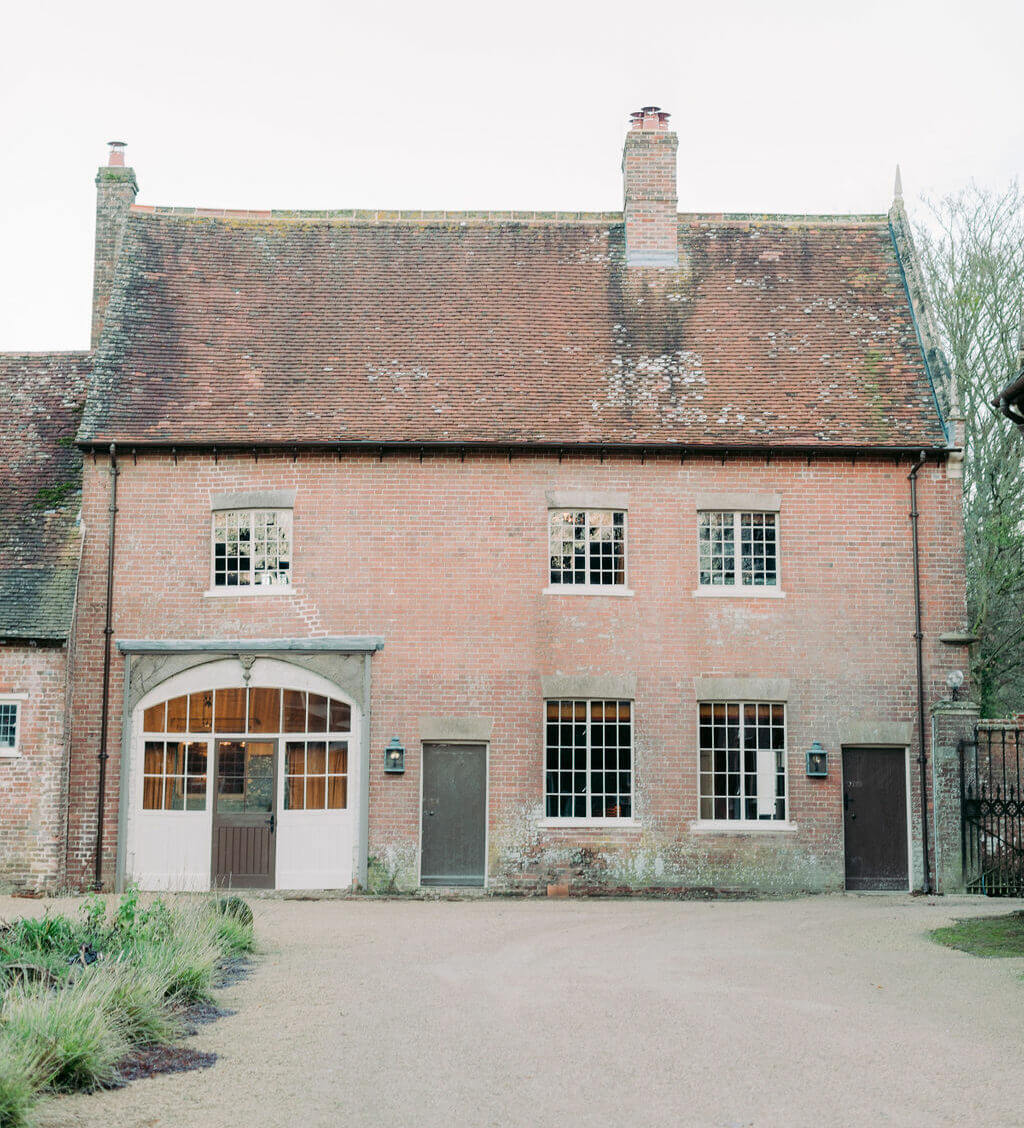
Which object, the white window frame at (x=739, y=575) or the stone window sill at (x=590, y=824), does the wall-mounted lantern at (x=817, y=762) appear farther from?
the stone window sill at (x=590, y=824)

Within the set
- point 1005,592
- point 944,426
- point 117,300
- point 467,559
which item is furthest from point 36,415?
point 1005,592

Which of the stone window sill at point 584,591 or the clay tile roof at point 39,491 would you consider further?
the stone window sill at point 584,591

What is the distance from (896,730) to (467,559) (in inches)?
274

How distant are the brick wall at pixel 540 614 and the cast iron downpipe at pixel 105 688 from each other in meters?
0.11

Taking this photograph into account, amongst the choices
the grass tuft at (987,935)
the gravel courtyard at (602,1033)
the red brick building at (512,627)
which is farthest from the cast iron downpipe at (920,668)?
the gravel courtyard at (602,1033)

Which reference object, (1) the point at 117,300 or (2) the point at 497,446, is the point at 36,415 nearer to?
(1) the point at 117,300

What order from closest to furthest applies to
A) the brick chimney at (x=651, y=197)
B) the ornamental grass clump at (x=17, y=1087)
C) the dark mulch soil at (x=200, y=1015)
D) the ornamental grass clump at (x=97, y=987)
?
the ornamental grass clump at (x=17, y=1087), the ornamental grass clump at (x=97, y=987), the dark mulch soil at (x=200, y=1015), the brick chimney at (x=651, y=197)

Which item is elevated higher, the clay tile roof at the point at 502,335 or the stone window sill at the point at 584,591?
the clay tile roof at the point at 502,335

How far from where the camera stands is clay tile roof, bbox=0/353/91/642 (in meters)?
20.0

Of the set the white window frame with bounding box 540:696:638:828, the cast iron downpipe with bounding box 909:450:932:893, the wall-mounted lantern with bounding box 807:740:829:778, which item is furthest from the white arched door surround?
the cast iron downpipe with bounding box 909:450:932:893

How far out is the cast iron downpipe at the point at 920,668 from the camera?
64.8ft

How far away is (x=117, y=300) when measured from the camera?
73.7 feet

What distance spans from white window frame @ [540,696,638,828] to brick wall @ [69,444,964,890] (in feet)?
0.35

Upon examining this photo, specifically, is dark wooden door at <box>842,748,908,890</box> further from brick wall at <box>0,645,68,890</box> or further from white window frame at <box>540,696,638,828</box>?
brick wall at <box>0,645,68,890</box>
